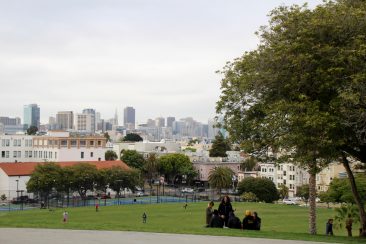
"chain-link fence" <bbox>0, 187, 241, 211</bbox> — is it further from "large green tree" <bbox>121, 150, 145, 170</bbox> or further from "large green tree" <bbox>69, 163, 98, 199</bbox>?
"large green tree" <bbox>121, 150, 145, 170</bbox>

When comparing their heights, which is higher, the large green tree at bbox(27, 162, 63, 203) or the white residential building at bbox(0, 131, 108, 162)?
the white residential building at bbox(0, 131, 108, 162)

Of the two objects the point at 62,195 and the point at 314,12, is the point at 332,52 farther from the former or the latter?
the point at 62,195

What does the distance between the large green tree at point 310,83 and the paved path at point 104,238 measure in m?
4.30

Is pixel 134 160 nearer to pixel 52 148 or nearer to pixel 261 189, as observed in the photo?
pixel 52 148

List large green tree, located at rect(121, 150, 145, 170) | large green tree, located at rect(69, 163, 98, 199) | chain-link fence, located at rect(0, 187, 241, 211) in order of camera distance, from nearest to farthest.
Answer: chain-link fence, located at rect(0, 187, 241, 211), large green tree, located at rect(69, 163, 98, 199), large green tree, located at rect(121, 150, 145, 170)

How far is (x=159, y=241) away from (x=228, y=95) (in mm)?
8563

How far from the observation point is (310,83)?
66.1ft

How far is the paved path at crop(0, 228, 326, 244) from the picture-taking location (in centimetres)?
1696

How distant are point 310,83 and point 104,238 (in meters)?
9.28

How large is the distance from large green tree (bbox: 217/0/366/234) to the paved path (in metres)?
4.30

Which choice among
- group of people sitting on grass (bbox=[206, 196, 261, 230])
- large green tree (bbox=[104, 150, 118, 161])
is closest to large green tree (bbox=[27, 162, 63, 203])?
large green tree (bbox=[104, 150, 118, 161])

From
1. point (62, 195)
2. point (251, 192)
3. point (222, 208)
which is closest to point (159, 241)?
point (222, 208)

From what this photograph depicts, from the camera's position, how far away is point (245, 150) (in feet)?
77.9

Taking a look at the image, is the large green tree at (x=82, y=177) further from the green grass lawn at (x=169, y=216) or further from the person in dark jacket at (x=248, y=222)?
the person in dark jacket at (x=248, y=222)
